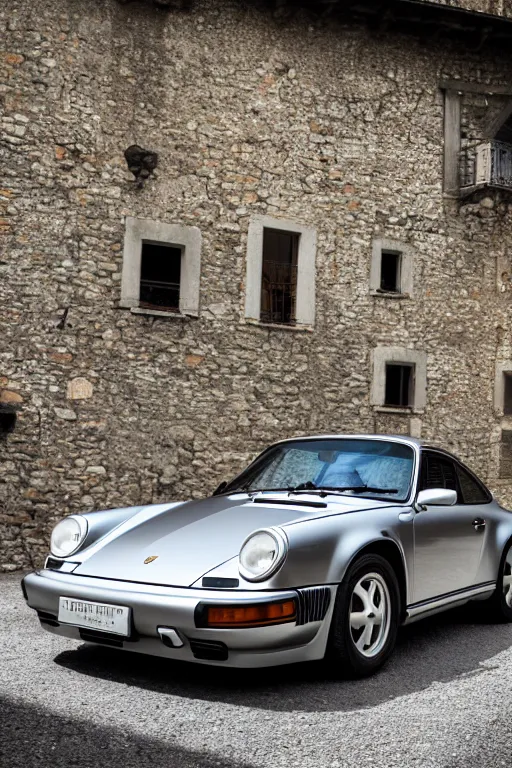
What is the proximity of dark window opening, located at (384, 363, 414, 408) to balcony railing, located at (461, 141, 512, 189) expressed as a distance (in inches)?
117

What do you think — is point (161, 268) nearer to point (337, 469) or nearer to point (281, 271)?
point (281, 271)

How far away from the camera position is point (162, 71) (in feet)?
35.0

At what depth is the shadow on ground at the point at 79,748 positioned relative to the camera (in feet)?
9.69

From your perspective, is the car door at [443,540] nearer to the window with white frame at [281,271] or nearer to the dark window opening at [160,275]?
the window with white frame at [281,271]

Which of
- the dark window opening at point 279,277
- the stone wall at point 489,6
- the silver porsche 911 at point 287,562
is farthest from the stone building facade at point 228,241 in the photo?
the silver porsche 911 at point 287,562

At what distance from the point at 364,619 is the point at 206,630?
964 millimetres

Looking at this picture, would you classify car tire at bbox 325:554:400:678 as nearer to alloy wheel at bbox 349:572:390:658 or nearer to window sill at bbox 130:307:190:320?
alloy wheel at bbox 349:572:390:658

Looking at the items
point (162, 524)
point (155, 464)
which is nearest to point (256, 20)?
point (155, 464)

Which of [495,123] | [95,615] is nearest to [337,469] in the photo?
[95,615]

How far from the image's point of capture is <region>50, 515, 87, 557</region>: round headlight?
455cm

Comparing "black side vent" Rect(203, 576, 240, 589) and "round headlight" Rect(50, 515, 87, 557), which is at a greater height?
"round headlight" Rect(50, 515, 87, 557)

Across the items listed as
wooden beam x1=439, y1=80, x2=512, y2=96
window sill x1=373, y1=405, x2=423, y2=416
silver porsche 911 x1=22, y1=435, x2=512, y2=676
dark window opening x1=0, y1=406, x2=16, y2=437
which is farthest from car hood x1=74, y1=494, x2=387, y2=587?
wooden beam x1=439, y1=80, x2=512, y2=96

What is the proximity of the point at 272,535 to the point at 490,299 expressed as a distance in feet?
31.2

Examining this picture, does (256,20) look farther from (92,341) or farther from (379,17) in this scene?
(92,341)
